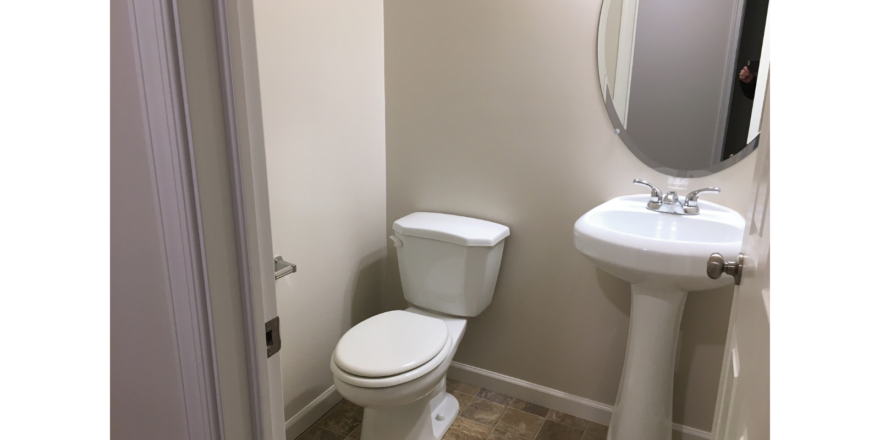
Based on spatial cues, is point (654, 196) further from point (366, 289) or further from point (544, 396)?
point (366, 289)

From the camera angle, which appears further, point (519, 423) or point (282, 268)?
point (519, 423)

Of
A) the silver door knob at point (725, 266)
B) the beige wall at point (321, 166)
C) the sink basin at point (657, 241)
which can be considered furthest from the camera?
the beige wall at point (321, 166)

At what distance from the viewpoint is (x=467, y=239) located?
1845mm

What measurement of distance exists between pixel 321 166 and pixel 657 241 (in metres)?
1.14

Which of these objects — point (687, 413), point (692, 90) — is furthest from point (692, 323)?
point (692, 90)

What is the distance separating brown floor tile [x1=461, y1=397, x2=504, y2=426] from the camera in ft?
6.62

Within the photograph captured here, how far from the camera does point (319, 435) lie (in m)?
1.92

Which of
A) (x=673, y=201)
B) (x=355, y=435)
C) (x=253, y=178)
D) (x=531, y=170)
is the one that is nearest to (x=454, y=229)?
(x=531, y=170)

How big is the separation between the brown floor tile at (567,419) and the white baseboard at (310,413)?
0.86 metres

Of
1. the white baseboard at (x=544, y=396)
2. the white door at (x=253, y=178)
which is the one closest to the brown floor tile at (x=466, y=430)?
the white baseboard at (x=544, y=396)

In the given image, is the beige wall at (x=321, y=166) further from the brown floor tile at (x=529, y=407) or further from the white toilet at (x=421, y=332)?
the brown floor tile at (x=529, y=407)

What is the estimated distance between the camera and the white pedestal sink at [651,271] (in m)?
1.33
